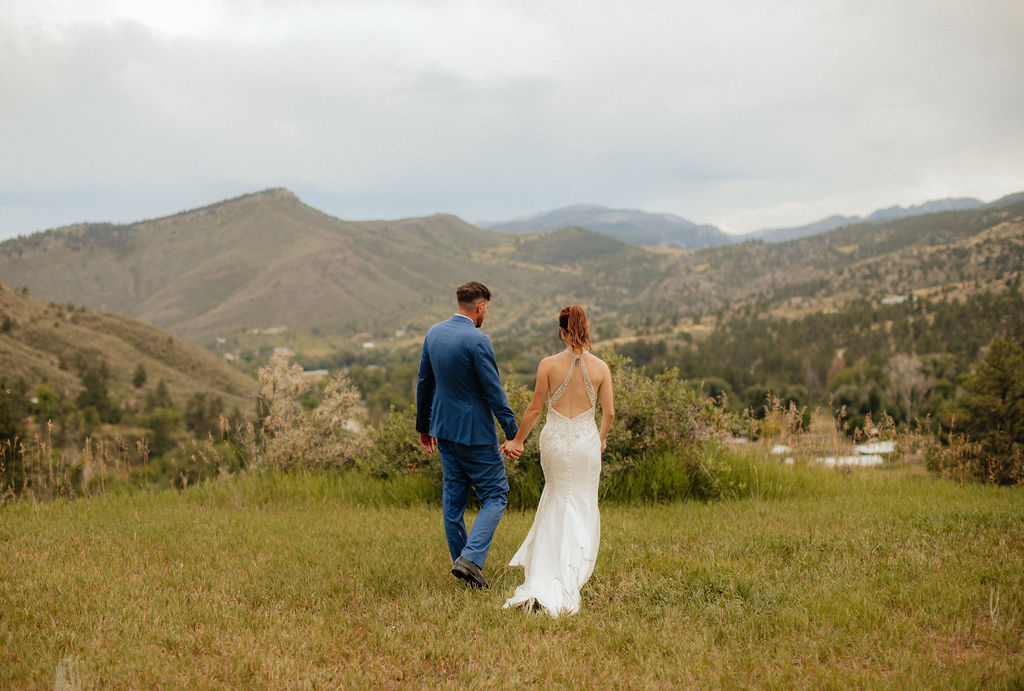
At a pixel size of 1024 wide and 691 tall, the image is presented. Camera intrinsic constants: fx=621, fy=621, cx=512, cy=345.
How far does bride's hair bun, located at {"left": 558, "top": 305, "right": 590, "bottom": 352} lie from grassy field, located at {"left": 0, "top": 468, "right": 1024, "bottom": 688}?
1.99 metres

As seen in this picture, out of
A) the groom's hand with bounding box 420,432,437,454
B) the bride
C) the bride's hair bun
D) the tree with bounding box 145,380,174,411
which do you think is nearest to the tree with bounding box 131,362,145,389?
the tree with bounding box 145,380,174,411

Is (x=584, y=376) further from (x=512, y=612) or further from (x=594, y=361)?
(x=512, y=612)

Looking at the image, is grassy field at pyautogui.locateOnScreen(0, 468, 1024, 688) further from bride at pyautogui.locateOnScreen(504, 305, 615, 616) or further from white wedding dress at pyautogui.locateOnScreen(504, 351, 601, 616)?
bride at pyautogui.locateOnScreen(504, 305, 615, 616)

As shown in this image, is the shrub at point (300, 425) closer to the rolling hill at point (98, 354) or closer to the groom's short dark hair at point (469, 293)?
the groom's short dark hair at point (469, 293)

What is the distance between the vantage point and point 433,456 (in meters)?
9.48

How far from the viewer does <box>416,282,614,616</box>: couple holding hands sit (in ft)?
16.6

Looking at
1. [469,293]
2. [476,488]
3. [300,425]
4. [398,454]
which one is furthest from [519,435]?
[300,425]

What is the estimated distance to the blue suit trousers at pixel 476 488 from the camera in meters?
5.14

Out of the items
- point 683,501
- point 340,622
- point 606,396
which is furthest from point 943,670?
point 683,501

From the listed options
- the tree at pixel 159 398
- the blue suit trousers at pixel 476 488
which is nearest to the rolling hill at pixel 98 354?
the tree at pixel 159 398

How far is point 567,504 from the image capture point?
5.20 m

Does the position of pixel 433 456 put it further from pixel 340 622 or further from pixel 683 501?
pixel 340 622

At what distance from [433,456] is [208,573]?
4206 mm

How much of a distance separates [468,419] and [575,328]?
45.6 inches
